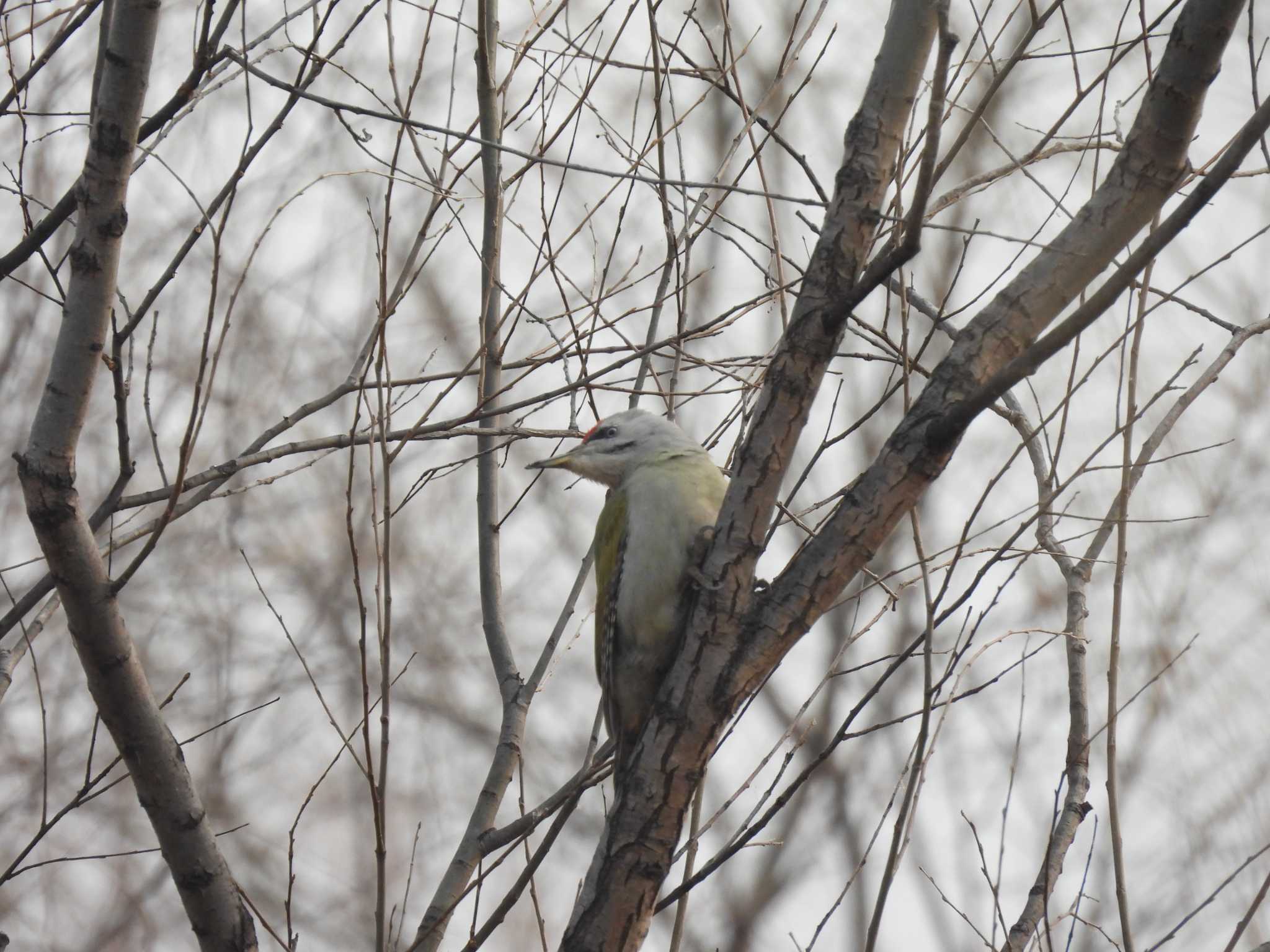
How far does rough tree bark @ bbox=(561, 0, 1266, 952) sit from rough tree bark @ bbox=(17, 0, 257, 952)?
3.25ft

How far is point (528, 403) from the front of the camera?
424 cm

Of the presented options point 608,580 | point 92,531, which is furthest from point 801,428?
point 92,531

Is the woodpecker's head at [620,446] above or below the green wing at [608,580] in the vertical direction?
above

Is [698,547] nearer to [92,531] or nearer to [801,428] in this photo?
[801,428]

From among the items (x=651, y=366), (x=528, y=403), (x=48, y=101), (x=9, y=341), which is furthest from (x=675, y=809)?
(x=9, y=341)

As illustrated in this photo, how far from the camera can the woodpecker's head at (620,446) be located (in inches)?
198

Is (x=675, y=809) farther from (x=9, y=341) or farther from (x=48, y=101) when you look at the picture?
(x=9, y=341)

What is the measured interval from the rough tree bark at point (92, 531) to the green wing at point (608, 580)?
1655 millimetres

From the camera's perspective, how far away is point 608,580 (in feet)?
15.7

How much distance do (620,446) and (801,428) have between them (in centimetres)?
189

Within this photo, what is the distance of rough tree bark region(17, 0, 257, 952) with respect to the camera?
280 cm

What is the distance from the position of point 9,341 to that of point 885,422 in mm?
9298

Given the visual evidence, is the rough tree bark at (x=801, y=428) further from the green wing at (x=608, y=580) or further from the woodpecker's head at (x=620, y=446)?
the woodpecker's head at (x=620, y=446)

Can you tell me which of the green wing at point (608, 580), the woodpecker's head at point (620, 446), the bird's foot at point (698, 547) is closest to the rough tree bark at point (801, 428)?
the bird's foot at point (698, 547)
